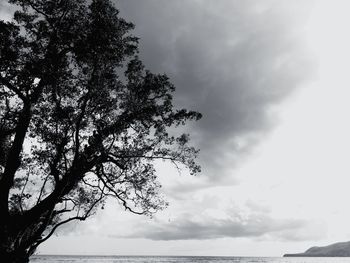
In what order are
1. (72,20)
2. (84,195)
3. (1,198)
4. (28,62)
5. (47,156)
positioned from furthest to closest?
1. (84,195)
2. (47,156)
3. (72,20)
4. (28,62)
5. (1,198)

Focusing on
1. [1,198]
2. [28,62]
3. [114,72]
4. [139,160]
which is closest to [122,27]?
[114,72]

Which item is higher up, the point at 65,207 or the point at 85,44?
the point at 85,44

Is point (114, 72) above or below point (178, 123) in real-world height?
above

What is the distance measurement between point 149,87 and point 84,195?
26.8 ft

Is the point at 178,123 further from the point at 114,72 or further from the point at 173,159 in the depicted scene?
the point at 114,72

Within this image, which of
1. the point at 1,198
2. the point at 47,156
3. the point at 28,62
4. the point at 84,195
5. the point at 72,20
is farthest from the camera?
the point at 84,195

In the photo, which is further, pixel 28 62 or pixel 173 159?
pixel 173 159

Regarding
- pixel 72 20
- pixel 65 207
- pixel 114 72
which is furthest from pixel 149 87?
pixel 65 207

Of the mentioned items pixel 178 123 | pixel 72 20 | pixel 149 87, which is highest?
pixel 72 20

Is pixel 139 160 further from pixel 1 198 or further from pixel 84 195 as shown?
pixel 1 198

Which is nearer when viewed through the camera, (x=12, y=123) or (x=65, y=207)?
(x=12, y=123)

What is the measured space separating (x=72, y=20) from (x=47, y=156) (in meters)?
7.05

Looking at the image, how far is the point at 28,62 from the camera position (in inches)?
569

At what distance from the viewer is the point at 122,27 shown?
17.1 meters
